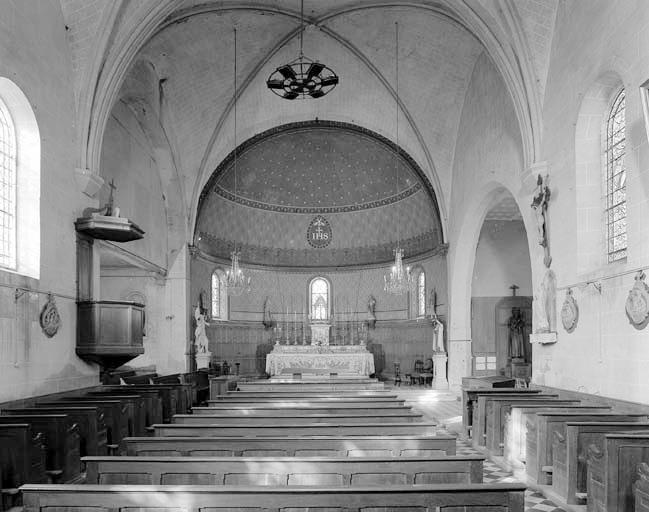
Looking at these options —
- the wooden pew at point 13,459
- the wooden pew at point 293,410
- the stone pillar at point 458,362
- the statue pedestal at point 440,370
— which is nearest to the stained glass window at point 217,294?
the statue pedestal at point 440,370

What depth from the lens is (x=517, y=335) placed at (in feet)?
80.8

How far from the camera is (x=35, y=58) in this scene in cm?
1240

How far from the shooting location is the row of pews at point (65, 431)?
779cm

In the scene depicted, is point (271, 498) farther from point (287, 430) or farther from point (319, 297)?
point (319, 297)

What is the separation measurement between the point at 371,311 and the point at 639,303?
19668mm

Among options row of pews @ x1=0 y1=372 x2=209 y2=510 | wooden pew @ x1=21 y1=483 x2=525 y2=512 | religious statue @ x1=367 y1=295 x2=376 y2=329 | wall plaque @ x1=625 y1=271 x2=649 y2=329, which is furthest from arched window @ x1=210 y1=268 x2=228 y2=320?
wooden pew @ x1=21 y1=483 x2=525 y2=512

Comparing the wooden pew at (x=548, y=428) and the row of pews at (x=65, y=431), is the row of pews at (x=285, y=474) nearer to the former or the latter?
the row of pews at (x=65, y=431)

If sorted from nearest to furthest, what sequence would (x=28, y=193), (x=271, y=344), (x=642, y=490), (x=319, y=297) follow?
(x=642, y=490)
(x=28, y=193)
(x=271, y=344)
(x=319, y=297)

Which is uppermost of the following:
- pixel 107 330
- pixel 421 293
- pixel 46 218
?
pixel 46 218

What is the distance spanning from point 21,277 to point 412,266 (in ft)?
62.7

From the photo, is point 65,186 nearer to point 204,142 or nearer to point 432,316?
point 204,142

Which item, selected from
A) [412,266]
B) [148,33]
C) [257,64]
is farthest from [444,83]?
[148,33]

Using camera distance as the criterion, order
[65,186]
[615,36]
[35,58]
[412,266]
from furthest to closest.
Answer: [412,266] → [65,186] → [35,58] → [615,36]

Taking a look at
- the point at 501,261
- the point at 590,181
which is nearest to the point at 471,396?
the point at 590,181
